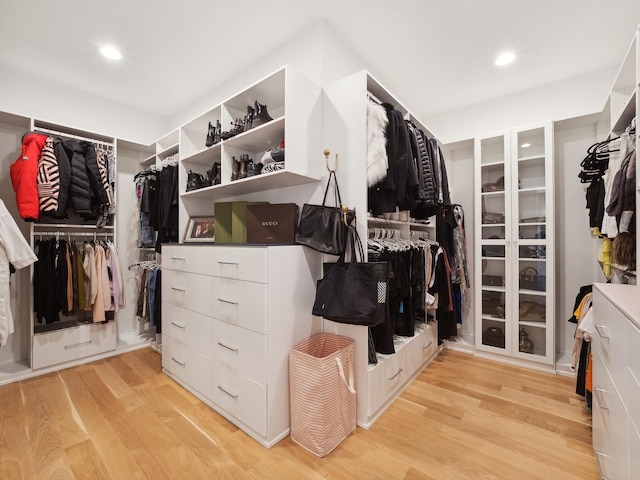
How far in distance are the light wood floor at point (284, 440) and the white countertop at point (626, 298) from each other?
94 centimetres

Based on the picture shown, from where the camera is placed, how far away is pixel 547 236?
101 inches

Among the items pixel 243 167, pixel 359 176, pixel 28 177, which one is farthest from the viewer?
pixel 28 177

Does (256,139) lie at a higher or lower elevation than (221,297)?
higher

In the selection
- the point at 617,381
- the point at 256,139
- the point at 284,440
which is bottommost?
the point at 284,440

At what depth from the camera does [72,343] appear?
2.66 meters

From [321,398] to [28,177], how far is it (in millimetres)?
2838

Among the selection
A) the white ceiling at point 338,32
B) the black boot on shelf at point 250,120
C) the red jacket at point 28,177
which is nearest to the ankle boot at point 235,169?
the black boot on shelf at point 250,120

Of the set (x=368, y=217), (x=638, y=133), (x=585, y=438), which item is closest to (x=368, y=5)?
(x=368, y=217)

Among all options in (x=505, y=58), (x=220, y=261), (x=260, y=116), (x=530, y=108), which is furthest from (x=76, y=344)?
(x=530, y=108)

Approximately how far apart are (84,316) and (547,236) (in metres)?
4.52

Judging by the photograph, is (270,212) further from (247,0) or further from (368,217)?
(247,0)

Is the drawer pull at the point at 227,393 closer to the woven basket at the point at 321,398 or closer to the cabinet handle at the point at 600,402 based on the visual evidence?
the woven basket at the point at 321,398

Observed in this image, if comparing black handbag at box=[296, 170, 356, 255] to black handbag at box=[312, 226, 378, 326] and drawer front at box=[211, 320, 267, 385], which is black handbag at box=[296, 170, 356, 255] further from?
drawer front at box=[211, 320, 267, 385]

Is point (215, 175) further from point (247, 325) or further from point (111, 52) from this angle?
point (247, 325)
